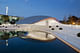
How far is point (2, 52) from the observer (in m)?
6.16

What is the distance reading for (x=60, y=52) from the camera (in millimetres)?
6211

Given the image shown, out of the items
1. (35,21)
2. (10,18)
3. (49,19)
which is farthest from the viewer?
(10,18)

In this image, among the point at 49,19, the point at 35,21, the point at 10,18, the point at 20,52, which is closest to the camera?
the point at 20,52

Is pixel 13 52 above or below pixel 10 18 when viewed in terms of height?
below

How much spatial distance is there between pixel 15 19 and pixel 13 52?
186ft

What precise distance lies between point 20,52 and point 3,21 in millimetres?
50847

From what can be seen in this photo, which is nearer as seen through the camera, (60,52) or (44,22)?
(60,52)

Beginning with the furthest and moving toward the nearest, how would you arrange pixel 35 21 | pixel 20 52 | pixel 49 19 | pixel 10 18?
pixel 10 18
pixel 49 19
pixel 35 21
pixel 20 52

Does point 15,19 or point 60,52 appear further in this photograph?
point 15,19

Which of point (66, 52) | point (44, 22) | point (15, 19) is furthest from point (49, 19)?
point (66, 52)

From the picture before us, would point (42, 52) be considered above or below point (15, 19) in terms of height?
below

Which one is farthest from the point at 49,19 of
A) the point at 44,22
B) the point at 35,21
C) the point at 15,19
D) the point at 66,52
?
the point at 66,52

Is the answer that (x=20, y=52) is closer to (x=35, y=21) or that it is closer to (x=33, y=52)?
(x=33, y=52)

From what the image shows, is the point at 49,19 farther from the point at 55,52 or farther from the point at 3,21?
the point at 55,52
